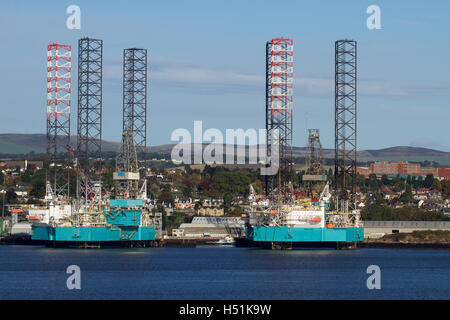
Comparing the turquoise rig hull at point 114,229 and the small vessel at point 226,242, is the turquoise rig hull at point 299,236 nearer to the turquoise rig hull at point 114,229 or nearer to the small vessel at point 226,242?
the turquoise rig hull at point 114,229

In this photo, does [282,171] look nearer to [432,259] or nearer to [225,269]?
[432,259]

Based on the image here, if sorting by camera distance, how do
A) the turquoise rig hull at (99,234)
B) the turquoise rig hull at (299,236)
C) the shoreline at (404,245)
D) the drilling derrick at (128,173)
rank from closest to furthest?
the turquoise rig hull at (299,236), the turquoise rig hull at (99,234), the drilling derrick at (128,173), the shoreline at (404,245)

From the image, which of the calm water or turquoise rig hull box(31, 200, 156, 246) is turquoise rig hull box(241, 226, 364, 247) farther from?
turquoise rig hull box(31, 200, 156, 246)

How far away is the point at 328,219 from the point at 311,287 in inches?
1501

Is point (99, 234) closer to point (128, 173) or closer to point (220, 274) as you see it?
point (128, 173)

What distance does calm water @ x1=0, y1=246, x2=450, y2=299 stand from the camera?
50.8m

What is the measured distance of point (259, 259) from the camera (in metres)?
77.4

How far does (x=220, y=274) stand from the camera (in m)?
62.6

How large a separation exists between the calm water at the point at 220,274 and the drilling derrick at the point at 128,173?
6.26 metres

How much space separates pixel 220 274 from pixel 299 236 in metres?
27.4

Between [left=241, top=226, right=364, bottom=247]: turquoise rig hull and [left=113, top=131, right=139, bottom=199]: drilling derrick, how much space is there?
471 inches

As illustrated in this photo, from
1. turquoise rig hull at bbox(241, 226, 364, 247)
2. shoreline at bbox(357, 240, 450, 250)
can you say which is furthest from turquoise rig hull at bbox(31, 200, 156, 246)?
shoreline at bbox(357, 240, 450, 250)

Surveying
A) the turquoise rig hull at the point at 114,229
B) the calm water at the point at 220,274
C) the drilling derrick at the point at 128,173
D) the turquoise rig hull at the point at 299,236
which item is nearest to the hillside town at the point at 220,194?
the turquoise rig hull at the point at 114,229

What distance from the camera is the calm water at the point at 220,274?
5084 cm
